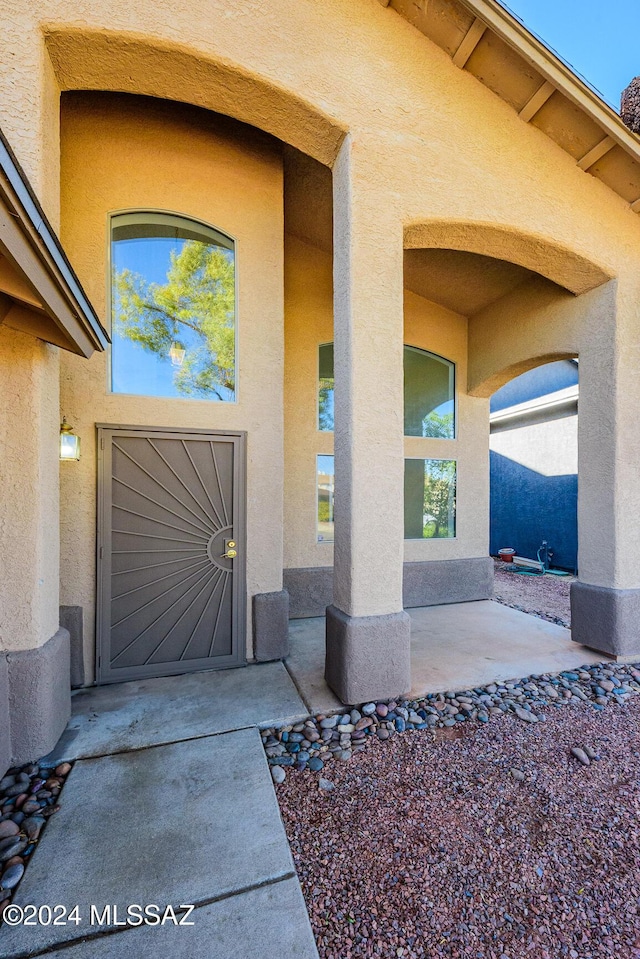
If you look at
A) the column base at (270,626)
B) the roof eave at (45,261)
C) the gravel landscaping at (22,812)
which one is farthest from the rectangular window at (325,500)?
the gravel landscaping at (22,812)

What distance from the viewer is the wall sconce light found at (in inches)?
148

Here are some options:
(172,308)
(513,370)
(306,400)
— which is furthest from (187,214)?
(513,370)

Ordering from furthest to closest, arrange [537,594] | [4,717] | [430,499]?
[537,594] → [430,499] → [4,717]

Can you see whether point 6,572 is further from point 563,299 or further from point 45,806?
point 563,299

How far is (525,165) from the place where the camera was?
4195mm

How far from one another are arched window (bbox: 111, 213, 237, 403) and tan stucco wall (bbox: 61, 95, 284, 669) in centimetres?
14

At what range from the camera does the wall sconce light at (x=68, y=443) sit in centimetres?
375

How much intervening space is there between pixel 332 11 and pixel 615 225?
3.81 m

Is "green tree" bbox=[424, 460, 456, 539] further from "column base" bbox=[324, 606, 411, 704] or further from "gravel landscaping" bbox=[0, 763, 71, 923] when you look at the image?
"gravel landscaping" bbox=[0, 763, 71, 923]

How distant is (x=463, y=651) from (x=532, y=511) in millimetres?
8415

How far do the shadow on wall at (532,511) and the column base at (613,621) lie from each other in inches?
230

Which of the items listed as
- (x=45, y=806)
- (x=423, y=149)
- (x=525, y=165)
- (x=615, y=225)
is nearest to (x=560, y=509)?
(x=615, y=225)

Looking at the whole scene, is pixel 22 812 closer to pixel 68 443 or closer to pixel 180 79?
pixel 68 443

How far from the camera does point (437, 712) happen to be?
11.5 ft
